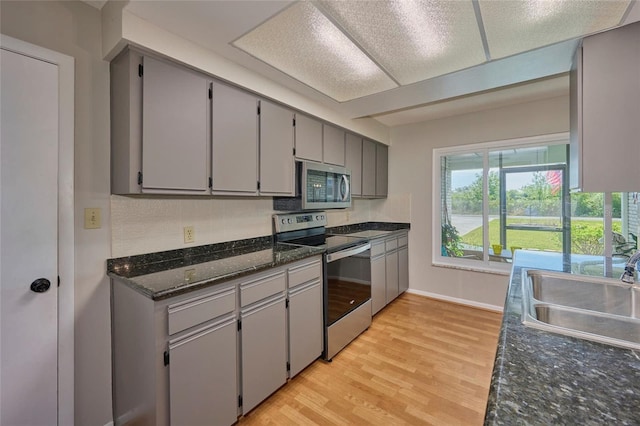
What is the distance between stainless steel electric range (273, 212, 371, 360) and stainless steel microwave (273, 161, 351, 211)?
0.69 ft

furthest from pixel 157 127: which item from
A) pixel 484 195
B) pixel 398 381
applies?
pixel 484 195

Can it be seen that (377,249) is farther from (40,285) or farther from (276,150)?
(40,285)

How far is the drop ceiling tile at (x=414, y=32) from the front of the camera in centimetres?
142

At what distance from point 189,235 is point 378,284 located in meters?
2.06

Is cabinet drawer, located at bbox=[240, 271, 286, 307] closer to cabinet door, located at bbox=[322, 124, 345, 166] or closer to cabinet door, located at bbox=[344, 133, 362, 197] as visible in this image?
cabinet door, located at bbox=[322, 124, 345, 166]

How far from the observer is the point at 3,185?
1324 mm

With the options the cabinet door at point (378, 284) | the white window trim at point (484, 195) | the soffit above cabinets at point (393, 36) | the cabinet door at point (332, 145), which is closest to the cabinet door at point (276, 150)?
the soffit above cabinets at point (393, 36)

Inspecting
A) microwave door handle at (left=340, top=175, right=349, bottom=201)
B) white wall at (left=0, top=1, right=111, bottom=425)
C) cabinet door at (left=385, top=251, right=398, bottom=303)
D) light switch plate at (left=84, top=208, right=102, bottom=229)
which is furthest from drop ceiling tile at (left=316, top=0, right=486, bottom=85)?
cabinet door at (left=385, top=251, right=398, bottom=303)

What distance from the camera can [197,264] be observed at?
1.80 metres

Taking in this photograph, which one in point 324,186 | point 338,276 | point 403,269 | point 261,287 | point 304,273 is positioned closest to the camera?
point 261,287

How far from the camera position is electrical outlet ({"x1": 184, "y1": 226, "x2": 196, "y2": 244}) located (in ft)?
6.57

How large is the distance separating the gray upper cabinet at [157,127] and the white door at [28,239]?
29cm

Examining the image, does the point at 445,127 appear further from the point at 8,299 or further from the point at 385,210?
the point at 8,299

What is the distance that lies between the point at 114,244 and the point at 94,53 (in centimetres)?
111
